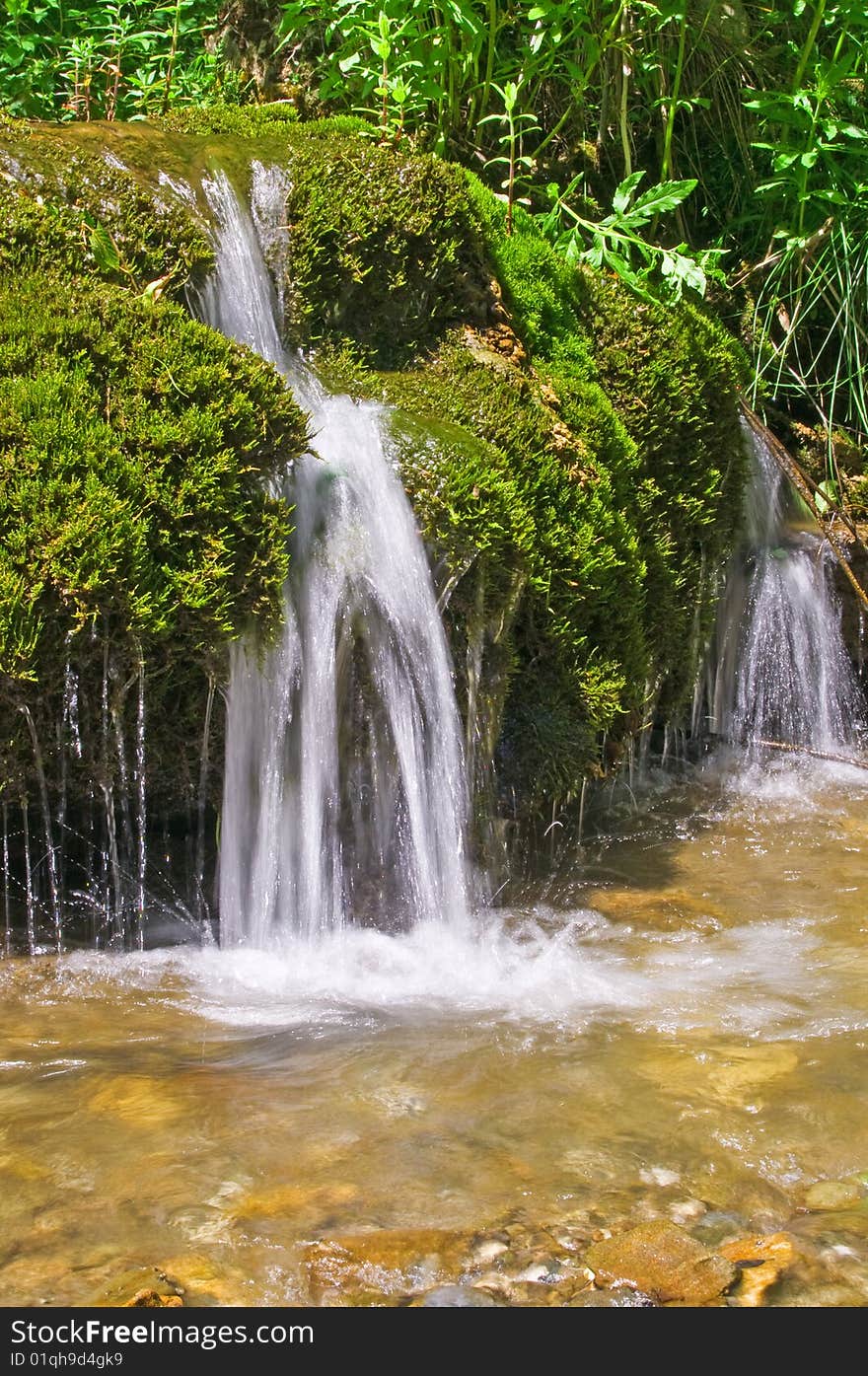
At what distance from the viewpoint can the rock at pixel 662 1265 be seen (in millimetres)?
2496

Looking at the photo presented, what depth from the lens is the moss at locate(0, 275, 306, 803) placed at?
3.81m

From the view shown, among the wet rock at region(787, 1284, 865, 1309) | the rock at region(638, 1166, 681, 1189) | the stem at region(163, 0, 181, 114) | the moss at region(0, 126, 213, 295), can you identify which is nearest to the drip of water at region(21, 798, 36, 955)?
the moss at region(0, 126, 213, 295)

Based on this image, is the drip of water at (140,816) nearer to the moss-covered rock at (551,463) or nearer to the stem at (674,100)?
the moss-covered rock at (551,463)

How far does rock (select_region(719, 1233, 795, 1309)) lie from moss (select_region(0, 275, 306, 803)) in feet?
7.59

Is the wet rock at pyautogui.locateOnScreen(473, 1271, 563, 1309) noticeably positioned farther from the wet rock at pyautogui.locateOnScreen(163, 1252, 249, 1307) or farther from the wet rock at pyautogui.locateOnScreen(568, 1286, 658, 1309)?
the wet rock at pyautogui.locateOnScreen(163, 1252, 249, 1307)

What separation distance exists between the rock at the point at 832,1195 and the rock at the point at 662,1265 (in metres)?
0.32

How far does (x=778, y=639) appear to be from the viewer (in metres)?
6.69

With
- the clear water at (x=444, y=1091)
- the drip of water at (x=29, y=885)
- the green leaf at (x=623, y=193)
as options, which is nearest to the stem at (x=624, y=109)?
the green leaf at (x=623, y=193)

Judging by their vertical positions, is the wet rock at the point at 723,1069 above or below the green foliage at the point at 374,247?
below

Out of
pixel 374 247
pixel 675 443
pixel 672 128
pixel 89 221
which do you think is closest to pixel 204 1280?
pixel 89 221

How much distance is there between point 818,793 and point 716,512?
54.9 inches
